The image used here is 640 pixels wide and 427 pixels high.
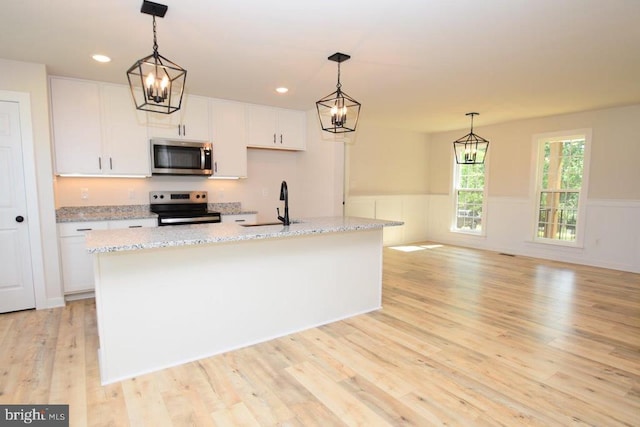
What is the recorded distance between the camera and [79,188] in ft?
13.2

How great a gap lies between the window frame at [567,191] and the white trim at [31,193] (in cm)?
687

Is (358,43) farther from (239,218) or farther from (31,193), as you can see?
(31,193)

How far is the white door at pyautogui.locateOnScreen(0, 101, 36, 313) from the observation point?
3.20 meters

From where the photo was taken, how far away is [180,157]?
422 cm

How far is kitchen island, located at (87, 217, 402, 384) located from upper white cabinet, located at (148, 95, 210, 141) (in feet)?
6.59

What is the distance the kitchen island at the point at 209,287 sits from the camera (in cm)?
217

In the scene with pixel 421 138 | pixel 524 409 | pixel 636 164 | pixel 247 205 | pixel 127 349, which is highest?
pixel 421 138

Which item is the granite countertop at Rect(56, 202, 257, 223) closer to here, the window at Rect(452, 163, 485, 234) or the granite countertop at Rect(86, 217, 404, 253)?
the granite countertop at Rect(86, 217, 404, 253)

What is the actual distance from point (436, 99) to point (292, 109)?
2.00 metres

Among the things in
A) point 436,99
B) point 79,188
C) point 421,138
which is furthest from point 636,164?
point 79,188

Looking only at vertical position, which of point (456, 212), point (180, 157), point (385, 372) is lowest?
point (385, 372)

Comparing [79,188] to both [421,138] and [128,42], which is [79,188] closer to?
[128,42]

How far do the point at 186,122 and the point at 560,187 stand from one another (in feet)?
19.1

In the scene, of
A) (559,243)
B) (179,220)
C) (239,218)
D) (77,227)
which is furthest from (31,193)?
(559,243)
